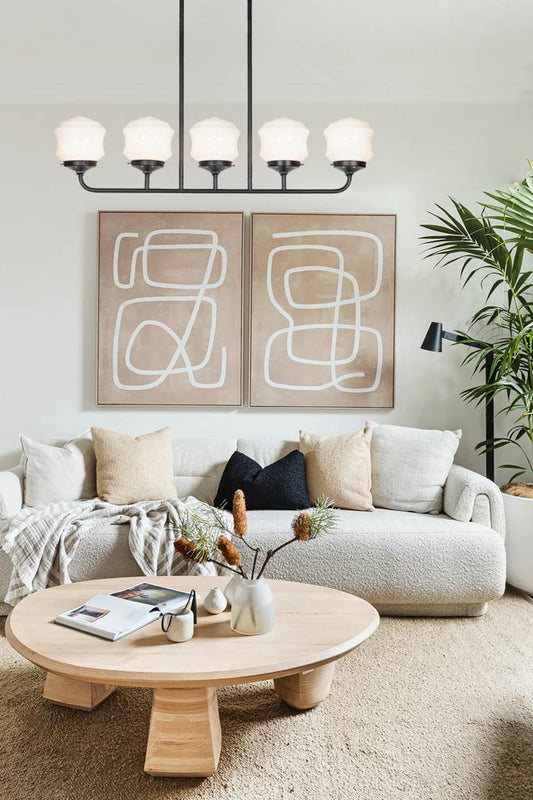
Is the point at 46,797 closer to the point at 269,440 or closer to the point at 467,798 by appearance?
the point at 467,798

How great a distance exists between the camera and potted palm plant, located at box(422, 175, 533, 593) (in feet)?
11.1

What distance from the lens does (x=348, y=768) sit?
6.57 feet

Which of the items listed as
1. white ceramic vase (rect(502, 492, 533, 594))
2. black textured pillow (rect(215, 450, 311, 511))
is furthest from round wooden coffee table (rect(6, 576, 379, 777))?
white ceramic vase (rect(502, 492, 533, 594))

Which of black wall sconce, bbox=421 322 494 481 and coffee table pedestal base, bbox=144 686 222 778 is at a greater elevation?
black wall sconce, bbox=421 322 494 481

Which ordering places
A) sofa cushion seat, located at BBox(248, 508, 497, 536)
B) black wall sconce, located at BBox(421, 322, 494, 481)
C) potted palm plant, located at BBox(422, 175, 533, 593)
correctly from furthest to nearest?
black wall sconce, located at BBox(421, 322, 494, 481) → potted palm plant, located at BBox(422, 175, 533, 593) → sofa cushion seat, located at BBox(248, 508, 497, 536)

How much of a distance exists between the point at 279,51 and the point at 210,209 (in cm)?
91

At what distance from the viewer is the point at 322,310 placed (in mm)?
4098

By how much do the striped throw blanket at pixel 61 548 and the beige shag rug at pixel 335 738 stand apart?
1.11 ft

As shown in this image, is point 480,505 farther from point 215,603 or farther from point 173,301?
point 173,301

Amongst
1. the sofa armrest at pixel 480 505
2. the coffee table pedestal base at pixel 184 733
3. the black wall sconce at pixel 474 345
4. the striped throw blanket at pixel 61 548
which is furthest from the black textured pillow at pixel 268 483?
the coffee table pedestal base at pixel 184 733

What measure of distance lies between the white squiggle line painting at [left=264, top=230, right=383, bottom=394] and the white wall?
148mm

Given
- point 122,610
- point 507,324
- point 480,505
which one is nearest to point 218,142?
point 122,610

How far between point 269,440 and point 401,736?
196 centimetres

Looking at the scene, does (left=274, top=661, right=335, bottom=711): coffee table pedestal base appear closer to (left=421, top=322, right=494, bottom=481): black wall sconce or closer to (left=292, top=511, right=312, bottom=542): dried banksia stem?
(left=292, top=511, right=312, bottom=542): dried banksia stem
